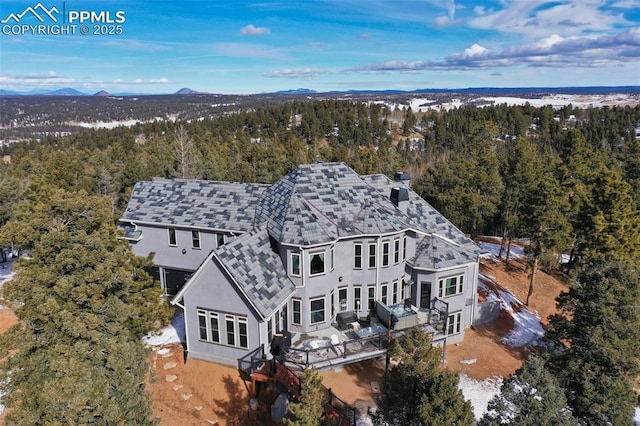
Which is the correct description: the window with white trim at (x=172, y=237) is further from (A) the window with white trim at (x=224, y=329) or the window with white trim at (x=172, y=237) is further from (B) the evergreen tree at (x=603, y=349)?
(B) the evergreen tree at (x=603, y=349)

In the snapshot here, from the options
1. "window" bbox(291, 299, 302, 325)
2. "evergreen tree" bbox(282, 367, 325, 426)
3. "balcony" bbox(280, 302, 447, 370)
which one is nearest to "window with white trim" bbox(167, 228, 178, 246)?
"window" bbox(291, 299, 302, 325)

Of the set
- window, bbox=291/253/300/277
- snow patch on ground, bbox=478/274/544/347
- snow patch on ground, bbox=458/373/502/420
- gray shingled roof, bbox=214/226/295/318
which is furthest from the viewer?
snow patch on ground, bbox=478/274/544/347

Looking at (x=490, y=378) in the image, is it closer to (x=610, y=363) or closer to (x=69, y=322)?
(x=610, y=363)

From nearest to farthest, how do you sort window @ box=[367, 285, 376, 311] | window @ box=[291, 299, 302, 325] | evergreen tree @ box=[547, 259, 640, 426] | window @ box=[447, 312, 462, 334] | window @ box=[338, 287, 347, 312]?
evergreen tree @ box=[547, 259, 640, 426] → window @ box=[291, 299, 302, 325] → window @ box=[338, 287, 347, 312] → window @ box=[367, 285, 376, 311] → window @ box=[447, 312, 462, 334]

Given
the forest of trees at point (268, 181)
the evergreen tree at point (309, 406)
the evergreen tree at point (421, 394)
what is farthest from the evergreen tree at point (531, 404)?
the evergreen tree at point (309, 406)

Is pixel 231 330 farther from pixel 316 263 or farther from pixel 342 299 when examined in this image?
pixel 342 299

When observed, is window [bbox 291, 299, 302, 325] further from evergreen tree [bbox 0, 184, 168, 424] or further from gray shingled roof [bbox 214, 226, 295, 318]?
evergreen tree [bbox 0, 184, 168, 424]

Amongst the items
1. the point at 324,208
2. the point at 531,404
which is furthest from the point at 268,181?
the point at 531,404
